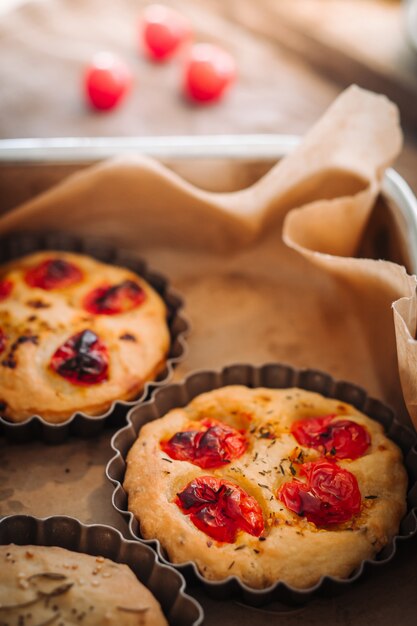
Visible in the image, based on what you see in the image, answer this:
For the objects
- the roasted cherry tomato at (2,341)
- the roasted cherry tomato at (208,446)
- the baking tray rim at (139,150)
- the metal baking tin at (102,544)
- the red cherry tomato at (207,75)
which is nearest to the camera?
the metal baking tin at (102,544)

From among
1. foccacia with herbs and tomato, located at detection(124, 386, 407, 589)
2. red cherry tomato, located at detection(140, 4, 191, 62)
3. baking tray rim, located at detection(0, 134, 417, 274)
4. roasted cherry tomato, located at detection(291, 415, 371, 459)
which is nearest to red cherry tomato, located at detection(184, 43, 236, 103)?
red cherry tomato, located at detection(140, 4, 191, 62)

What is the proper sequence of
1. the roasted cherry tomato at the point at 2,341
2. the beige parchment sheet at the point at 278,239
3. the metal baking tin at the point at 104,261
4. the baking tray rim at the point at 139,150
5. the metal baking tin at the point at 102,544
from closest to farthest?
the metal baking tin at the point at 102,544, the metal baking tin at the point at 104,261, the roasted cherry tomato at the point at 2,341, the beige parchment sheet at the point at 278,239, the baking tray rim at the point at 139,150

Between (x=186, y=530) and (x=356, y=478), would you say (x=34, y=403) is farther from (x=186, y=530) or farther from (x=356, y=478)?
(x=356, y=478)

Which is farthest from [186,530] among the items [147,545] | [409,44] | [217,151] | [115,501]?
[409,44]

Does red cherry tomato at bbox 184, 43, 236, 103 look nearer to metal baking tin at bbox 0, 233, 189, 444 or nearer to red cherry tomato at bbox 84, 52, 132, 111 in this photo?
red cherry tomato at bbox 84, 52, 132, 111

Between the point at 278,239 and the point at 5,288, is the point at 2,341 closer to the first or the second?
the point at 5,288

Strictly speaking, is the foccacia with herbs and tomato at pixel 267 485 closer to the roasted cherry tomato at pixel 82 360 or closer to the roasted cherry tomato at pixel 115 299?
the roasted cherry tomato at pixel 82 360

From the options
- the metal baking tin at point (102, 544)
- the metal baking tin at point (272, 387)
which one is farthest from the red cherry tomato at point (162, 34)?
the metal baking tin at point (102, 544)

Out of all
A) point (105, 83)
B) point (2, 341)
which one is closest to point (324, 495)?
point (2, 341)
